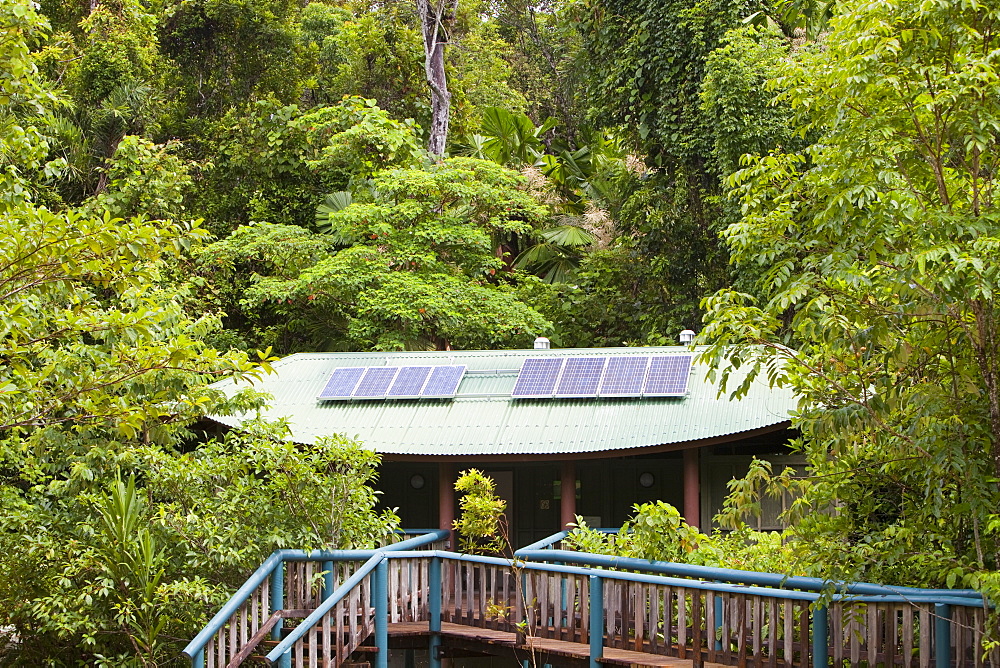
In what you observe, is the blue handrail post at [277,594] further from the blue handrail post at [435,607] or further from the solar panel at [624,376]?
the solar panel at [624,376]

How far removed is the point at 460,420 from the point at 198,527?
4.71 m

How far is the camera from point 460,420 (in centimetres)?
1383

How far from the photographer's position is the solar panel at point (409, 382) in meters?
14.5

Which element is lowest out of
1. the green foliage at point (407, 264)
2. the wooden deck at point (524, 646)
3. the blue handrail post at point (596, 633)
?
the wooden deck at point (524, 646)

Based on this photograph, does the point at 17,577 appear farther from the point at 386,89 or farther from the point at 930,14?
the point at 386,89

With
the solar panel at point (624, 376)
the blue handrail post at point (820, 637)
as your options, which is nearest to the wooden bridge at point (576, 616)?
the blue handrail post at point (820, 637)

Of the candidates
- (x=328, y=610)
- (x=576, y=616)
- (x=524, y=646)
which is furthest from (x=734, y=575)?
(x=328, y=610)

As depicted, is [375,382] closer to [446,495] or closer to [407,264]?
[446,495]

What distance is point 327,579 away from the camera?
10086 mm

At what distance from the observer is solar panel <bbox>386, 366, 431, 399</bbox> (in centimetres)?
1450

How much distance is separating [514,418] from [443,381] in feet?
4.73

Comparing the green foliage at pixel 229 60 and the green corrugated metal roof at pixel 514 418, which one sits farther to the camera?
the green foliage at pixel 229 60

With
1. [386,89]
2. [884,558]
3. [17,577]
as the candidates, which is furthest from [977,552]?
[386,89]

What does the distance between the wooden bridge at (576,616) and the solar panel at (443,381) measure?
314cm
